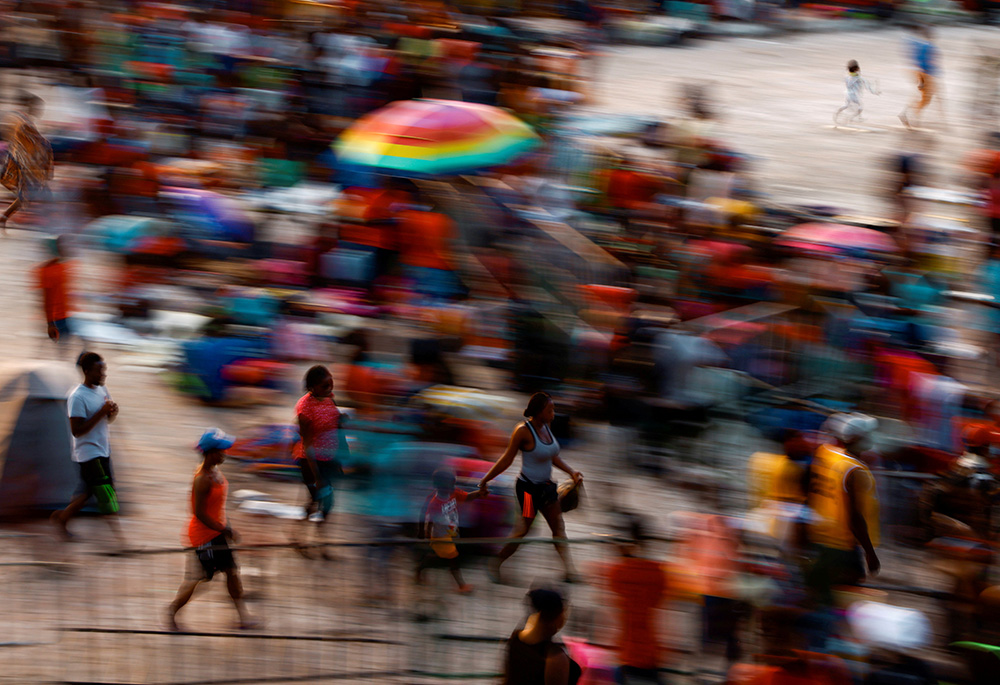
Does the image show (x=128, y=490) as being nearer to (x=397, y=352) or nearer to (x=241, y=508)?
(x=241, y=508)

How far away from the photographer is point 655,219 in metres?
12.0

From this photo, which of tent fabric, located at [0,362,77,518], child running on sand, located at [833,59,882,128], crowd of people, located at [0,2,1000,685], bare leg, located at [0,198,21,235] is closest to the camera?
crowd of people, located at [0,2,1000,685]

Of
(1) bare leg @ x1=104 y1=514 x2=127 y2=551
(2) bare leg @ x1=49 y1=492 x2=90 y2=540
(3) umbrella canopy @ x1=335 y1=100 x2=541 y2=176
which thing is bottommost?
(1) bare leg @ x1=104 y1=514 x2=127 y2=551

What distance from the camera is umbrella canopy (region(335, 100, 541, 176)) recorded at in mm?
10914

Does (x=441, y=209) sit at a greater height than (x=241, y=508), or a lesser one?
greater

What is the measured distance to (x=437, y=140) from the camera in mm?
11023

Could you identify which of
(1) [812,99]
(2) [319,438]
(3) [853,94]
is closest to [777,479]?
(2) [319,438]

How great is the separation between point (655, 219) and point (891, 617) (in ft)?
A: 20.9

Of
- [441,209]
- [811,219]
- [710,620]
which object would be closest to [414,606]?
[710,620]

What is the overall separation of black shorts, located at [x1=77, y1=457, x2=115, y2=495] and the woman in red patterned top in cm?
123

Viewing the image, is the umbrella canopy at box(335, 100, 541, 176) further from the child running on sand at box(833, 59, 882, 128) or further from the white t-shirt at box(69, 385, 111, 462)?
the child running on sand at box(833, 59, 882, 128)

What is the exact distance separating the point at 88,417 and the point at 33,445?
607 mm

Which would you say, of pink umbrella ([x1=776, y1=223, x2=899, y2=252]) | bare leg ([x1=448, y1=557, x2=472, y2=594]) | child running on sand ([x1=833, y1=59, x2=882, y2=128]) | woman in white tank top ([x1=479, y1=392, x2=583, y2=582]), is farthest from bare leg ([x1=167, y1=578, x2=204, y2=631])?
child running on sand ([x1=833, y1=59, x2=882, y2=128])

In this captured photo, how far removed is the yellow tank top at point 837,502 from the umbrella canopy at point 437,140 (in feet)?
16.5
